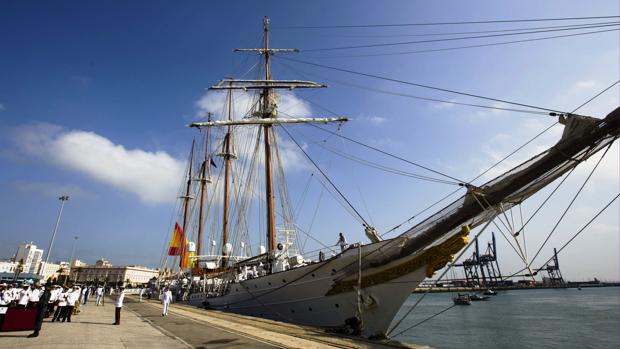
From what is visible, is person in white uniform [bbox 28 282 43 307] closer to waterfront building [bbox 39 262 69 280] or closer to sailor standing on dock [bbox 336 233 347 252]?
waterfront building [bbox 39 262 69 280]

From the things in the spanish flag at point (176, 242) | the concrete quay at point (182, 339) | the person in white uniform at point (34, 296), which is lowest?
the concrete quay at point (182, 339)

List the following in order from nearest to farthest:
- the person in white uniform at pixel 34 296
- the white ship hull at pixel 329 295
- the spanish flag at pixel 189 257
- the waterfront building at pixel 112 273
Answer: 1. the person in white uniform at pixel 34 296
2. the white ship hull at pixel 329 295
3. the spanish flag at pixel 189 257
4. the waterfront building at pixel 112 273

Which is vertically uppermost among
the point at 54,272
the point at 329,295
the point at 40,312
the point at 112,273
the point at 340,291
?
the point at 112,273

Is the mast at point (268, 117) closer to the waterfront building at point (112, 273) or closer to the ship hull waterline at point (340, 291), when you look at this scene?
the ship hull waterline at point (340, 291)

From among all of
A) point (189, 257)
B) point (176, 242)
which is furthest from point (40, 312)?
point (176, 242)

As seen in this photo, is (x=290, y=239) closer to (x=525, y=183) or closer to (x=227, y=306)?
(x=227, y=306)

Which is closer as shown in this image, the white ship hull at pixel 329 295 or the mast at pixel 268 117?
the white ship hull at pixel 329 295

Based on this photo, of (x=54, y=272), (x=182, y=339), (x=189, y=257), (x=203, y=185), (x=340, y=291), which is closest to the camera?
(x=182, y=339)

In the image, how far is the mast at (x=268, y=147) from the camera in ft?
73.0

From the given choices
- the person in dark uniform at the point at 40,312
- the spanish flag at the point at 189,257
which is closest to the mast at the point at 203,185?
the spanish flag at the point at 189,257

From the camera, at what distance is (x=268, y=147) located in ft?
82.2

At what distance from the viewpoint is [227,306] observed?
22.6 m

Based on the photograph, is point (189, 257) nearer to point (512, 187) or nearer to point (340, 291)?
point (340, 291)

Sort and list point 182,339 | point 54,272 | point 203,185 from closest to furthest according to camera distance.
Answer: point 182,339 → point 203,185 → point 54,272
